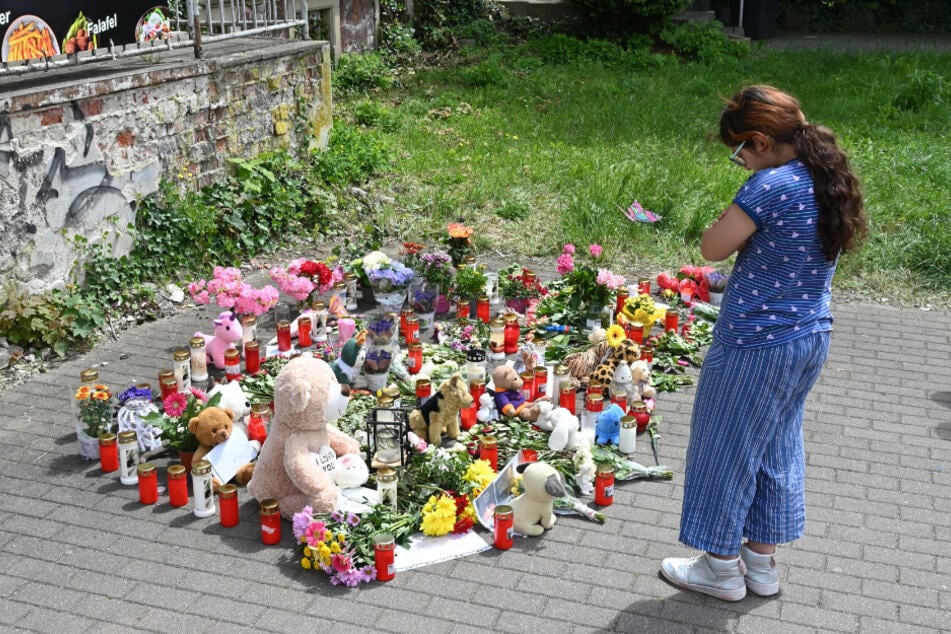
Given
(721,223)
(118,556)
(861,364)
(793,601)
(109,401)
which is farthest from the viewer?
(861,364)

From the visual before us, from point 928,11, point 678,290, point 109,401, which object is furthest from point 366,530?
point 928,11

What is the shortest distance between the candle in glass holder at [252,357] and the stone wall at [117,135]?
1.73m

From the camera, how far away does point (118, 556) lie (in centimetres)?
479

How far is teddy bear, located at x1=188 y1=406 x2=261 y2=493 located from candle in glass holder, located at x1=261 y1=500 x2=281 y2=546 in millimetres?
525

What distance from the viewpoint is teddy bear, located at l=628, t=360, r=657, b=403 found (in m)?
6.24

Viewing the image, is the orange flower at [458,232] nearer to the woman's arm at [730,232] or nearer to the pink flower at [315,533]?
the pink flower at [315,533]

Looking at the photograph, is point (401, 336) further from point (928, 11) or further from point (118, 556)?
Result: point (928, 11)

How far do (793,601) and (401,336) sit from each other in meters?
3.50

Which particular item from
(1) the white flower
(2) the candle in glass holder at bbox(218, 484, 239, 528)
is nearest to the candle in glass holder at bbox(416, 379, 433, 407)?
(2) the candle in glass holder at bbox(218, 484, 239, 528)

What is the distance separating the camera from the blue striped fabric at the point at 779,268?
12.8ft

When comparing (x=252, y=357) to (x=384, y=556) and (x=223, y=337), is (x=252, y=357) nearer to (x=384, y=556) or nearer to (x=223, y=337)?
(x=223, y=337)

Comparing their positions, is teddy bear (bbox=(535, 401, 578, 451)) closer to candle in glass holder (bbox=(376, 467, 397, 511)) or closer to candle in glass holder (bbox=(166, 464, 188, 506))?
candle in glass holder (bbox=(376, 467, 397, 511))

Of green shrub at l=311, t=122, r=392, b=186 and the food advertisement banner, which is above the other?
the food advertisement banner

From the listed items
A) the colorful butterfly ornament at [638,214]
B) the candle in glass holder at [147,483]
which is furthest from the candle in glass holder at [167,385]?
the colorful butterfly ornament at [638,214]
